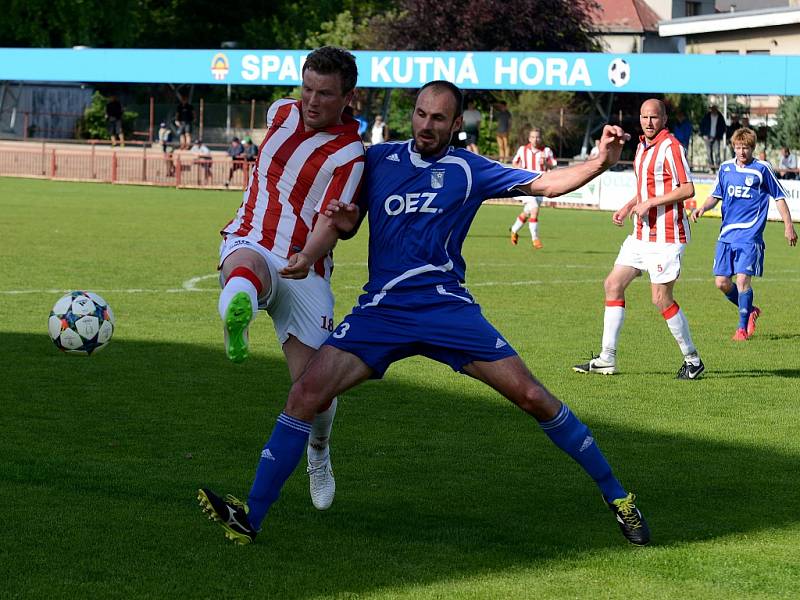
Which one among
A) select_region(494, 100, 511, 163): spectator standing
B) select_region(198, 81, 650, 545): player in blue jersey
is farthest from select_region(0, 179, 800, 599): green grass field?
select_region(494, 100, 511, 163): spectator standing

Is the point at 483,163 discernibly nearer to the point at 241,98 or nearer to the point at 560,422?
the point at 560,422

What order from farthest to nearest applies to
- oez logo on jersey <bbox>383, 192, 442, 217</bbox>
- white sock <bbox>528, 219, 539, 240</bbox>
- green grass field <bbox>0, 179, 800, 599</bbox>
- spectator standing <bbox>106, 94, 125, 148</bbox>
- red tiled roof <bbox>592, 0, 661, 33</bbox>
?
red tiled roof <bbox>592, 0, 661, 33</bbox>, spectator standing <bbox>106, 94, 125, 148</bbox>, white sock <bbox>528, 219, 539, 240</bbox>, oez logo on jersey <bbox>383, 192, 442, 217</bbox>, green grass field <bbox>0, 179, 800, 599</bbox>

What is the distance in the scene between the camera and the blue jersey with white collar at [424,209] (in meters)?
5.73

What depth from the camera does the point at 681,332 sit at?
34.9 feet

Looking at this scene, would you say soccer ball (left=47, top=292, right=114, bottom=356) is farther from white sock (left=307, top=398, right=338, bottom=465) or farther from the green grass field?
white sock (left=307, top=398, right=338, bottom=465)

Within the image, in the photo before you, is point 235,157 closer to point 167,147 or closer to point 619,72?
point 167,147

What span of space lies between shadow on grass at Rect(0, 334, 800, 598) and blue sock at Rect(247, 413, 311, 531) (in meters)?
0.17

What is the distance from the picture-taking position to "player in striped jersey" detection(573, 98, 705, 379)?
10.6 meters

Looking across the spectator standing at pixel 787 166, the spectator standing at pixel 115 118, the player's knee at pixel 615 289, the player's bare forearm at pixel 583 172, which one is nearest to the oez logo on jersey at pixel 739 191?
the player's knee at pixel 615 289

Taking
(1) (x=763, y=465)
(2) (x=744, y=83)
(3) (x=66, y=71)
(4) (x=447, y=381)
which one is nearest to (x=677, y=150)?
(4) (x=447, y=381)

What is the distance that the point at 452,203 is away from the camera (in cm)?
576

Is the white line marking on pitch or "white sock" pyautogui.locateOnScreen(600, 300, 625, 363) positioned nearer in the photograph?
"white sock" pyautogui.locateOnScreen(600, 300, 625, 363)

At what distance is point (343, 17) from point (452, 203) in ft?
192

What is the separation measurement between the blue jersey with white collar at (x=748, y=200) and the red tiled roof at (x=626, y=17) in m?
52.5
